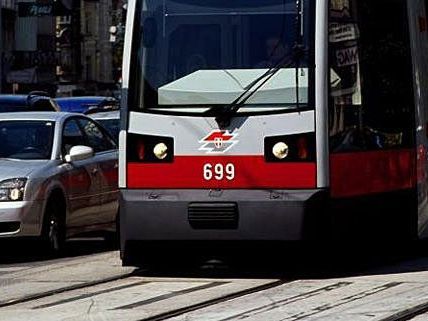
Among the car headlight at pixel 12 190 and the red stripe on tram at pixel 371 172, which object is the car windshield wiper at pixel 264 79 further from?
the car headlight at pixel 12 190

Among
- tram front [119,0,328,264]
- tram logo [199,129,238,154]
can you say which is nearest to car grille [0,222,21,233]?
tram front [119,0,328,264]

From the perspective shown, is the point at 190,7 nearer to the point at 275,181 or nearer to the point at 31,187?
the point at 275,181

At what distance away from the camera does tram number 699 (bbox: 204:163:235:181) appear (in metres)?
11.6

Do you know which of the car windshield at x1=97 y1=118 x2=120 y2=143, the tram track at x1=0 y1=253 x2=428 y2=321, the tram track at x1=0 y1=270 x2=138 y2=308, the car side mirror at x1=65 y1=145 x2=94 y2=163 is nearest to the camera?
the tram track at x1=0 y1=253 x2=428 y2=321

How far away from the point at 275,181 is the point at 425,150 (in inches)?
99.3

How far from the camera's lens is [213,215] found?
37.8 feet

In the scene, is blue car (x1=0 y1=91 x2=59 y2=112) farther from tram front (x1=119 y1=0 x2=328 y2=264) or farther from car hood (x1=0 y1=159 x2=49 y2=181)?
tram front (x1=119 y1=0 x2=328 y2=264)

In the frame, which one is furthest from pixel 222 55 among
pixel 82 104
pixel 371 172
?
pixel 82 104

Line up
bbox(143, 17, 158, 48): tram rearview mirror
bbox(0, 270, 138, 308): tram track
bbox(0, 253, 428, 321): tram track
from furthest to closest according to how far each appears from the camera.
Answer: bbox(143, 17, 158, 48): tram rearview mirror, bbox(0, 270, 138, 308): tram track, bbox(0, 253, 428, 321): tram track

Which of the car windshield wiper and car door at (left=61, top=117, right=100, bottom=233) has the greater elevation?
the car windshield wiper

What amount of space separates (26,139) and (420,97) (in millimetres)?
4419

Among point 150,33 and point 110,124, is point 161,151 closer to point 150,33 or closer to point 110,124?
point 150,33

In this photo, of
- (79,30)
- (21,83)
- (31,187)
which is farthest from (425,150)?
(79,30)

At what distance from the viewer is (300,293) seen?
10.8m
